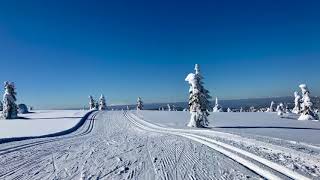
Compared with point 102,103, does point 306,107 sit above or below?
below

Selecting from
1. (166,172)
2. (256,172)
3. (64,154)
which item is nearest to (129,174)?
(166,172)

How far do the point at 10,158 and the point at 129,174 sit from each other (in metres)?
6.26

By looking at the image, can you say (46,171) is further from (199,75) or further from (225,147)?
(199,75)

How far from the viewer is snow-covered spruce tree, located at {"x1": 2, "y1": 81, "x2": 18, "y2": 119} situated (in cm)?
6216

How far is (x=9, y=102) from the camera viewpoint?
62.6 metres

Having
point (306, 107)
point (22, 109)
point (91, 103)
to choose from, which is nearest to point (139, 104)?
point (91, 103)

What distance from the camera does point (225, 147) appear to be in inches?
599

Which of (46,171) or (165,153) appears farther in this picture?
(165,153)

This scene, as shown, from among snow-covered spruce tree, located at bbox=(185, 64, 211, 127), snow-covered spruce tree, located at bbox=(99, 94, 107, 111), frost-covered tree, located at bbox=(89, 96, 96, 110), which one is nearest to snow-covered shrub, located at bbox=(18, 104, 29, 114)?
frost-covered tree, located at bbox=(89, 96, 96, 110)

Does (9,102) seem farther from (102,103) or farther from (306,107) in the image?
(306,107)

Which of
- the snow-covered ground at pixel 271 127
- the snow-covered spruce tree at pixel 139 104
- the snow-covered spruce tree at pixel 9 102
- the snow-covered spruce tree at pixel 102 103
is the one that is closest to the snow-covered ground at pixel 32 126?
the snow-covered spruce tree at pixel 9 102

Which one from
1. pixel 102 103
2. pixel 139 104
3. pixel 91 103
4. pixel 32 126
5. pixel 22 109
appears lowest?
pixel 32 126

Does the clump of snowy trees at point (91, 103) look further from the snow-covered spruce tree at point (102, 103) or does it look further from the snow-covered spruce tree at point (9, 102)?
the snow-covered spruce tree at point (9, 102)

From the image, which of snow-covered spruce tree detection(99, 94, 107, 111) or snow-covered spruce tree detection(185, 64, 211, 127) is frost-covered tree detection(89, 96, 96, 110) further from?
snow-covered spruce tree detection(185, 64, 211, 127)
